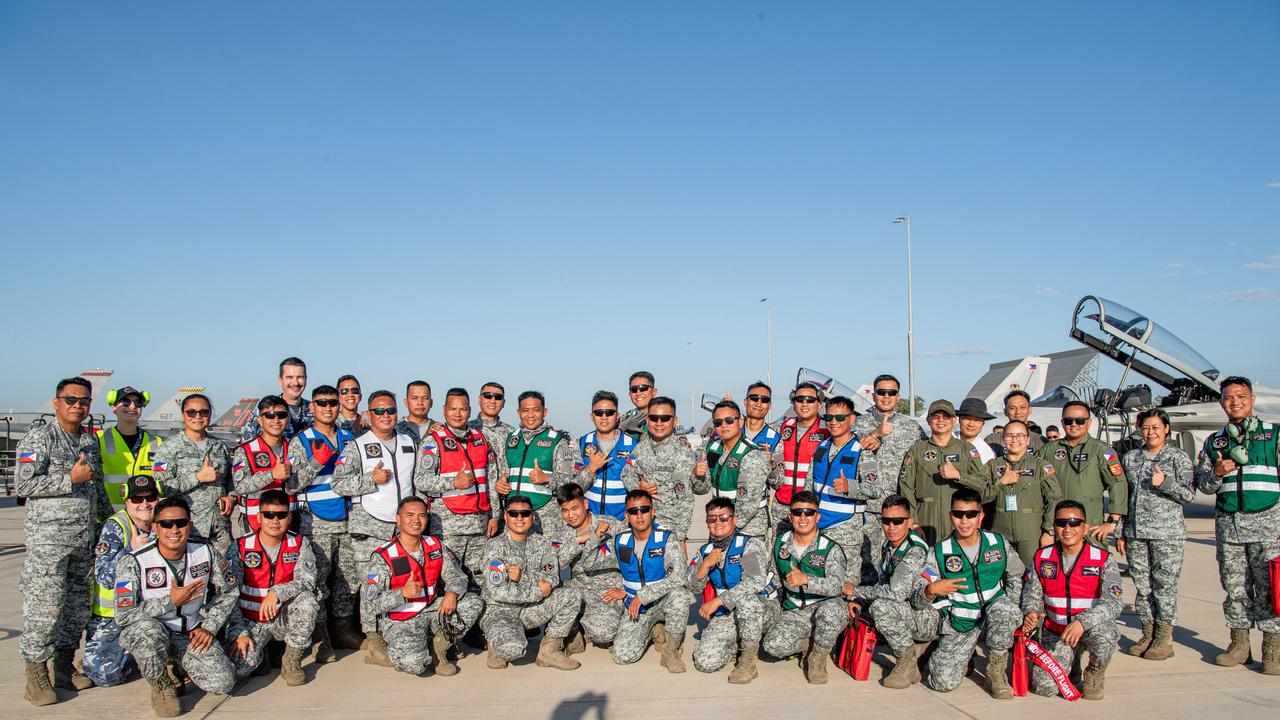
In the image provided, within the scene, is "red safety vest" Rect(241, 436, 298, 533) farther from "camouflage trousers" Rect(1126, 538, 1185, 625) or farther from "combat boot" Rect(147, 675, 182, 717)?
"camouflage trousers" Rect(1126, 538, 1185, 625)

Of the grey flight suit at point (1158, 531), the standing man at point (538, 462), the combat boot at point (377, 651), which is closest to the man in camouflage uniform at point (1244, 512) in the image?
the grey flight suit at point (1158, 531)

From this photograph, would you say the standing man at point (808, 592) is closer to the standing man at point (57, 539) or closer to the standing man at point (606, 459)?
the standing man at point (606, 459)

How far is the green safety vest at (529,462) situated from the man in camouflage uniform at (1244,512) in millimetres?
4634

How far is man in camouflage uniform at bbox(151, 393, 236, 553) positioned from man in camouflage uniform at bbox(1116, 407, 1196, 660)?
20.8ft

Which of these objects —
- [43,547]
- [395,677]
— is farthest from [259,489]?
[395,677]

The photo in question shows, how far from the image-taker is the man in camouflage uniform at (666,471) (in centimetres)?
617

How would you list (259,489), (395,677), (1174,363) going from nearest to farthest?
(395,677), (259,489), (1174,363)

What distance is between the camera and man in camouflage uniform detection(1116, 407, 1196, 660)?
19.1 feet

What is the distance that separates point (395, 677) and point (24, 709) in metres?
2.02

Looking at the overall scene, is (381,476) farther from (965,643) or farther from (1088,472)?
(1088,472)

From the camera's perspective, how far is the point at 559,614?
570 cm

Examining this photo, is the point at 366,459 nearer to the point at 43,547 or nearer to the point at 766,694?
the point at 43,547

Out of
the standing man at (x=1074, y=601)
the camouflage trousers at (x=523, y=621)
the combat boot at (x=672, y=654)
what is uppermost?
the standing man at (x=1074, y=601)

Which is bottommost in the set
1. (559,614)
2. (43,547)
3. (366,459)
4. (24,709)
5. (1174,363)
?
(24,709)
